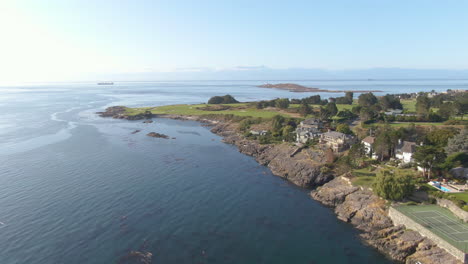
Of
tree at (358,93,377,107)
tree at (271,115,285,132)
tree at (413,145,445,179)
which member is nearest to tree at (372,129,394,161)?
tree at (413,145,445,179)

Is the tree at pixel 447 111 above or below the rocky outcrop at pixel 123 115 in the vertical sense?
above

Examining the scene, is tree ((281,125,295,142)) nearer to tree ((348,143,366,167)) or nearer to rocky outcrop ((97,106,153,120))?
tree ((348,143,366,167))

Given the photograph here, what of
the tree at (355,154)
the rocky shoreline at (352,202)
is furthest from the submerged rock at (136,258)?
the tree at (355,154)

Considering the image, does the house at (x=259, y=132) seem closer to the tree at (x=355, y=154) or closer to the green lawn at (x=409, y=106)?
the tree at (x=355, y=154)

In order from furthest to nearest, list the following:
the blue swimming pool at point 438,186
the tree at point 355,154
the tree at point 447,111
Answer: the tree at point 447,111 < the tree at point 355,154 < the blue swimming pool at point 438,186

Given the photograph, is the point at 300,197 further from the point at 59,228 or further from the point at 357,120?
the point at 357,120

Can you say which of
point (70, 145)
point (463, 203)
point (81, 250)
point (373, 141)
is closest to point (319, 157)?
point (373, 141)

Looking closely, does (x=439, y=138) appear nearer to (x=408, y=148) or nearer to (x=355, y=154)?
(x=408, y=148)
